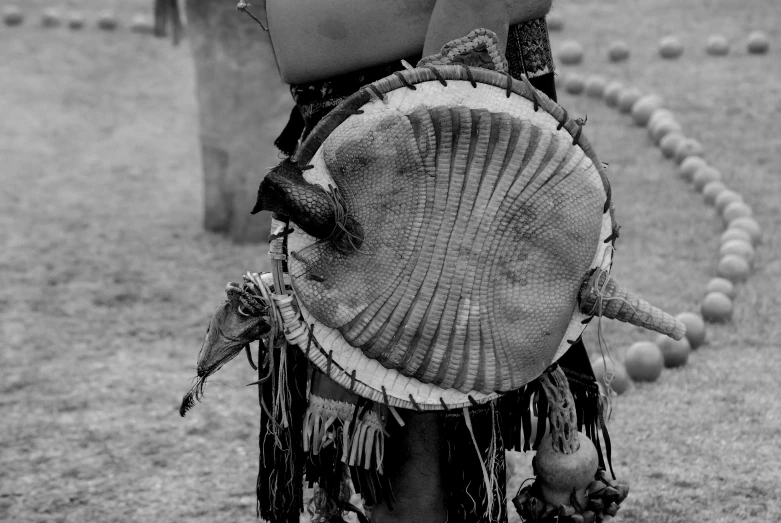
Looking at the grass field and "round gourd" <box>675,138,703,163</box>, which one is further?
"round gourd" <box>675,138,703,163</box>

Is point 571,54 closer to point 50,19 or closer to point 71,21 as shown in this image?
point 71,21

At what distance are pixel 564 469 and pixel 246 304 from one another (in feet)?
2.21

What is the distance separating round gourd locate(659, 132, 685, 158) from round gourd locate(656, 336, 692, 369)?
227cm

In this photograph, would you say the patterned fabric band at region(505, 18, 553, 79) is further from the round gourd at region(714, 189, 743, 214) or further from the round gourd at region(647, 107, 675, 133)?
the round gourd at region(647, 107, 675, 133)

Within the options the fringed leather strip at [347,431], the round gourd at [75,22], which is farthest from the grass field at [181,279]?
the fringed leather strip at [347,431]

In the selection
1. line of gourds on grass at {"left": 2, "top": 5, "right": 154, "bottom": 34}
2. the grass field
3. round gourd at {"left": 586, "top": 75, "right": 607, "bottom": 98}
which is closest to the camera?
the grass field

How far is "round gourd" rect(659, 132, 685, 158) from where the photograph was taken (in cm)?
540

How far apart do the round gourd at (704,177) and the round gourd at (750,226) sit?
1.79ft

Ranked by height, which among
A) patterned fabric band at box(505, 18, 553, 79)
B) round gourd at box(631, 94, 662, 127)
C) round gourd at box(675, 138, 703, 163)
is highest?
patterned fabric band at box(505, 18, 553, 79)

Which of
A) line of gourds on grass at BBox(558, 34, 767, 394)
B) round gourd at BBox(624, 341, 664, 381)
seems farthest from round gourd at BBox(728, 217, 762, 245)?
round gourd at BBox(624, 341, 664, 381)

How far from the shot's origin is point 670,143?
543 cm

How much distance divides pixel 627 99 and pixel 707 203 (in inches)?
57.4

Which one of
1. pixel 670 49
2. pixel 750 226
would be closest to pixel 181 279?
pixel 750 226

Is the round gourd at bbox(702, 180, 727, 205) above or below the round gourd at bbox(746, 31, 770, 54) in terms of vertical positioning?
below
